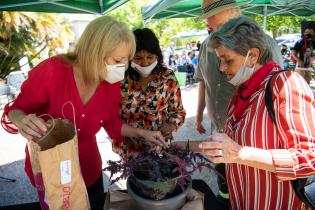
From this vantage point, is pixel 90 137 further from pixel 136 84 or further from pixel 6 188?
pixel 6 188

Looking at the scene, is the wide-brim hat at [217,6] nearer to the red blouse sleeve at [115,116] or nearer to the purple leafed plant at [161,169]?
the red blouse sleeve at [115,116]

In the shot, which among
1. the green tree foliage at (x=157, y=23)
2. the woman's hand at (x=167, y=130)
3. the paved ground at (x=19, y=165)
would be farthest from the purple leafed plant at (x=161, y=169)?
the green tree foliage at (x=157, y=23)

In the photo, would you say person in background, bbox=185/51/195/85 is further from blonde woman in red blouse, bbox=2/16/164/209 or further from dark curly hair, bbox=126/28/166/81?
blonde woman in red blouse, bbox=2/16/164/209

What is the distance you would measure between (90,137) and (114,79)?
0.32 metres

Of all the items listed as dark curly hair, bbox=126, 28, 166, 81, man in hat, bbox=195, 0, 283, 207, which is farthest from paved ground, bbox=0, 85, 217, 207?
dark curly hair, bbox=126, 28, 166, 81

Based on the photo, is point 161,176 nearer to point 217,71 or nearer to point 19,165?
point 217,71

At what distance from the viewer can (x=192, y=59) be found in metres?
13.3

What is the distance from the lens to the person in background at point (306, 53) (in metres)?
6.29

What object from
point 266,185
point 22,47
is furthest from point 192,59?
point 266,185

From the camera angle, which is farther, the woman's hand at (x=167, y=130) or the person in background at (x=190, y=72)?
the person in background at (x=190, y=72)

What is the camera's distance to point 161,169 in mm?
979

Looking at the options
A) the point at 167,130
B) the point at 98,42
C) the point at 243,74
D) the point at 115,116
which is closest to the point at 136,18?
the point at 167,130

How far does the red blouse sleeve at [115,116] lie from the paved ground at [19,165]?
1.43 m

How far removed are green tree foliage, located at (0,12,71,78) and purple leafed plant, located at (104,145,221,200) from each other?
29.2 feet
